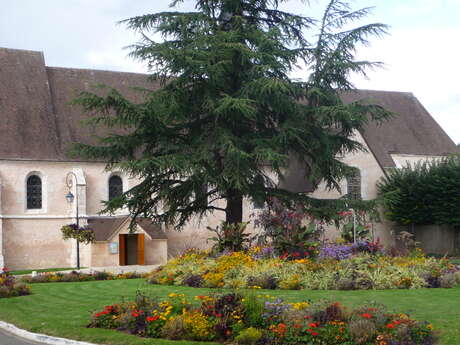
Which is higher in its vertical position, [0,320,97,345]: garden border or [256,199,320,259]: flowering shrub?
[256,199,320,259]: flowering shrub

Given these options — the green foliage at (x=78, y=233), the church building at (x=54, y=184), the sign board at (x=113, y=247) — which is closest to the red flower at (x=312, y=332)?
the church building at (x=54, y=184)

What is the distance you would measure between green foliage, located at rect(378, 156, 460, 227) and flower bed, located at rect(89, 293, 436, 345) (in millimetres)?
27676

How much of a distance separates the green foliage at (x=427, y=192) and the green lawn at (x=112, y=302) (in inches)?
903

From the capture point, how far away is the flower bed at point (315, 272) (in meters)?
16.2

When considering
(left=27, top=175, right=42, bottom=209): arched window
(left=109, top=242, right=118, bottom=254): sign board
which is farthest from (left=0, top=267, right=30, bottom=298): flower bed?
(left=27, top=175, right=42, bottom=209): arched window

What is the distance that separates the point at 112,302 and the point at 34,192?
23123 mm

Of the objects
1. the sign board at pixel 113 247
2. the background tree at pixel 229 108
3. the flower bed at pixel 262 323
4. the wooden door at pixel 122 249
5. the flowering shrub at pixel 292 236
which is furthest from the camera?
the wooden door at pixel 122 249

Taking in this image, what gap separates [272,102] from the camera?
24375 millimetres

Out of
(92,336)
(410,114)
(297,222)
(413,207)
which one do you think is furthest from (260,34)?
(410,114)

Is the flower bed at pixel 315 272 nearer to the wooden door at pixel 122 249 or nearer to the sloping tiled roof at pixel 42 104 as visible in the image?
the sloping tiled roof at pixel 42 104

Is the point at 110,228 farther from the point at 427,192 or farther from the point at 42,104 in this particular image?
the point at 427,192

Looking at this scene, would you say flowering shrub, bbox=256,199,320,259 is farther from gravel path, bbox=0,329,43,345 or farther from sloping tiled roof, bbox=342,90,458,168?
sloping tiled roof, bbox=342,90,458,168

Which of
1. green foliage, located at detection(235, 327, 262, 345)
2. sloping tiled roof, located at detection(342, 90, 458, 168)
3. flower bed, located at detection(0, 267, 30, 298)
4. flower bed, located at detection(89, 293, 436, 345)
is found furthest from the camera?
sloping tiled roof, located at detection(342, 90, 458, 168)

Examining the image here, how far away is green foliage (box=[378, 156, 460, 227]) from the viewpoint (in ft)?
125
